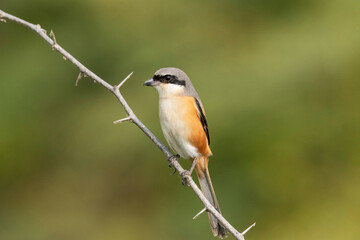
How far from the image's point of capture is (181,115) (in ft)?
14.4

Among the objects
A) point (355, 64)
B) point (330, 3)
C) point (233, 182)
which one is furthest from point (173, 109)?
point (330, 3)

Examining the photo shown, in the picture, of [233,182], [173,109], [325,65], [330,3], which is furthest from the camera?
[330,3]

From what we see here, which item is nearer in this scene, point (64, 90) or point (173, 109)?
point (173, 109)

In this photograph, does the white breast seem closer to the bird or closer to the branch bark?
the bird

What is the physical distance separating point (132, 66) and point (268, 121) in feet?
8.05

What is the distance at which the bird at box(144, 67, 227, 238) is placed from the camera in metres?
4.38

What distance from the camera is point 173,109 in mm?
4387

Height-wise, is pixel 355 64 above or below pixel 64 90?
below

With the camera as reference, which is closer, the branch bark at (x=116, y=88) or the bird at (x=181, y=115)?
the branch bark at (x=116, y=88)

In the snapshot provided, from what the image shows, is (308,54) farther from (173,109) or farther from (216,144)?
(173,109)

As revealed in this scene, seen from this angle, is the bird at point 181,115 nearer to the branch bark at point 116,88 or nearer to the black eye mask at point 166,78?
the black eye mask at point 166,78

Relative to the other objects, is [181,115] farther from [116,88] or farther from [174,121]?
[116,88]

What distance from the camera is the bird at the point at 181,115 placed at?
4383 mm

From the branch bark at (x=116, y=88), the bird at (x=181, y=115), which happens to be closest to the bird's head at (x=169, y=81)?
the bird at (x=181, y=115)
